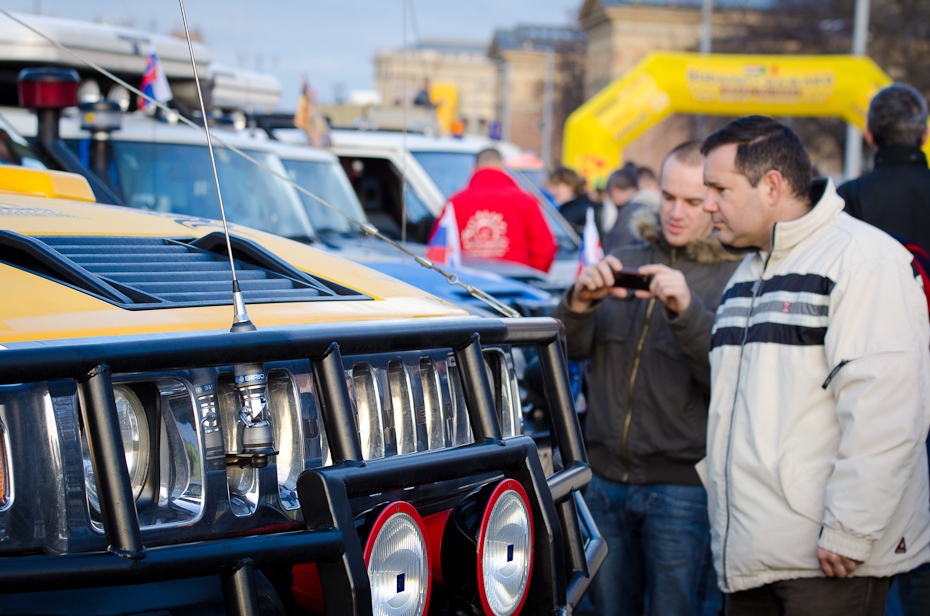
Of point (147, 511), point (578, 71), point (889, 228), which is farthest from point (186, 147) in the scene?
point (578, 71)

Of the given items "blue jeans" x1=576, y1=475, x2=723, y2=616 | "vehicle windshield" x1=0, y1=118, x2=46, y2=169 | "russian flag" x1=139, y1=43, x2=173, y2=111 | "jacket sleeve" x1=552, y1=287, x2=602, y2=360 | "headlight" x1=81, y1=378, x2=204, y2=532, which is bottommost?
"blue jeans" x1=576, y1=475, x2=723, y2=616

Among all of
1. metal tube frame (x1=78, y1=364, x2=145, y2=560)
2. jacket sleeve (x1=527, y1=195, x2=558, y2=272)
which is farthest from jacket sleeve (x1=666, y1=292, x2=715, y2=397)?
jacket sleeve (x1=527, y1=195, x2=558, y2=272)

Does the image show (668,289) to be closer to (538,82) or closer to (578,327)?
(578,327)

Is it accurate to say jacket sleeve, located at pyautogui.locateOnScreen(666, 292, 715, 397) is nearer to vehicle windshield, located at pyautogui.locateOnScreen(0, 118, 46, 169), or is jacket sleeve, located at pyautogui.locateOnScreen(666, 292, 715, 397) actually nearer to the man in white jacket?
the man in white jacket

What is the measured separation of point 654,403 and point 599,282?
50 centimetres

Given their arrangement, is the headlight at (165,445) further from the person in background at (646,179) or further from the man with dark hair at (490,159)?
the person in background at (646,179)

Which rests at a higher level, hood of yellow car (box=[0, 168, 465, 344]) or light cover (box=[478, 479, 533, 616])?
hood of yellow car (box=[0, 168, 465, 344])

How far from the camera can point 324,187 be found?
8.12m

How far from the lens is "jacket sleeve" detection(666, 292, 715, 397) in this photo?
3.56 m

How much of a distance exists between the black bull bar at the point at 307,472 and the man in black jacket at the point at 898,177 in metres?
3.12

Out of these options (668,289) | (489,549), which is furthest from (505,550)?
(668,289)

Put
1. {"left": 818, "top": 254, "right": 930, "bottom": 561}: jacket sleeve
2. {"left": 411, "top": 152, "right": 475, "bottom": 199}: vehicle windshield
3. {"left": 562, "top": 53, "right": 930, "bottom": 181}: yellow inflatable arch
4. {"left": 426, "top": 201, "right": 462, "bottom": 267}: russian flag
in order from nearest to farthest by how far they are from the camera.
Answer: {"left": 818, "top": 254, "right": 930, "bottom": 561}: jacket sleeve < {"left": 426, "top": 201, "right": 462, "bottom": 267}: russian flag < {"left": 411, "top": 152, "right": 475, "bottom": 199}: vehicle windshield < {"left": 562, "top": 53, "right": 930, "bottom": 181}: yellow inflatable arch

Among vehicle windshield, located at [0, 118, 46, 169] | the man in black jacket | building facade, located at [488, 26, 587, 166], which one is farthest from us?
building facade, located at [488, 26, 587, 166]

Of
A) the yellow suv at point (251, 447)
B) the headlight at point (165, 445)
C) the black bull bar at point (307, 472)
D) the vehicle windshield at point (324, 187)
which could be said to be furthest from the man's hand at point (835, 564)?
the vehicle windshield at point (324, 187)
